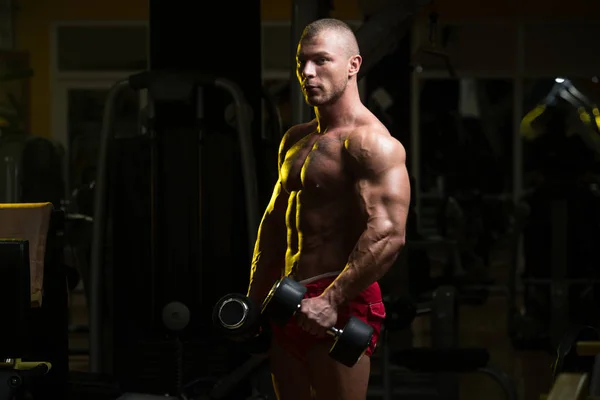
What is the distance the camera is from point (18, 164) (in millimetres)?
5691

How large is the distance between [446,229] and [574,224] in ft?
2.20

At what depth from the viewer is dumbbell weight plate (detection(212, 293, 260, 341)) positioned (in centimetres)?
269

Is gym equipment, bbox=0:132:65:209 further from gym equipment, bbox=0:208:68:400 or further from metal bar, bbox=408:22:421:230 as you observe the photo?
metal bar, bbox=408:22:421:230

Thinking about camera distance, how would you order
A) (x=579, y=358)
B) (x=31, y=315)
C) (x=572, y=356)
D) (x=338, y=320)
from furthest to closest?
(x=31, y=315), (x=579, y=358), (x=572, y=356), (x=338, y=320)

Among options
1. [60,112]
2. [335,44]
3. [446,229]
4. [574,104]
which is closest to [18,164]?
[60,112]

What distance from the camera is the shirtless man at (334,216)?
2.62m

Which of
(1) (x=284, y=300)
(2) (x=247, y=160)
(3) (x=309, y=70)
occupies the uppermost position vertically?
(3) (x=309, y=70)

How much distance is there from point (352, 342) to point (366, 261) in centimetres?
19

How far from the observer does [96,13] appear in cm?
652

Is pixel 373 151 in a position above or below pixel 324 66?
below

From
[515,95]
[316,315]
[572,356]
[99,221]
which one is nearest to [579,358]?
[572,356]

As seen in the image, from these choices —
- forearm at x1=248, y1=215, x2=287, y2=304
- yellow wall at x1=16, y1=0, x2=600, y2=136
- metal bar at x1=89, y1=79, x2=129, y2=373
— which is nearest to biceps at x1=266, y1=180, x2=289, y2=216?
forearm at x1=248, y1=215, x2=287, y2=304

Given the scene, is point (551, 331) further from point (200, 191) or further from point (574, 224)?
point (200, 191)

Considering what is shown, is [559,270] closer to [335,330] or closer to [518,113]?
[518,113]
